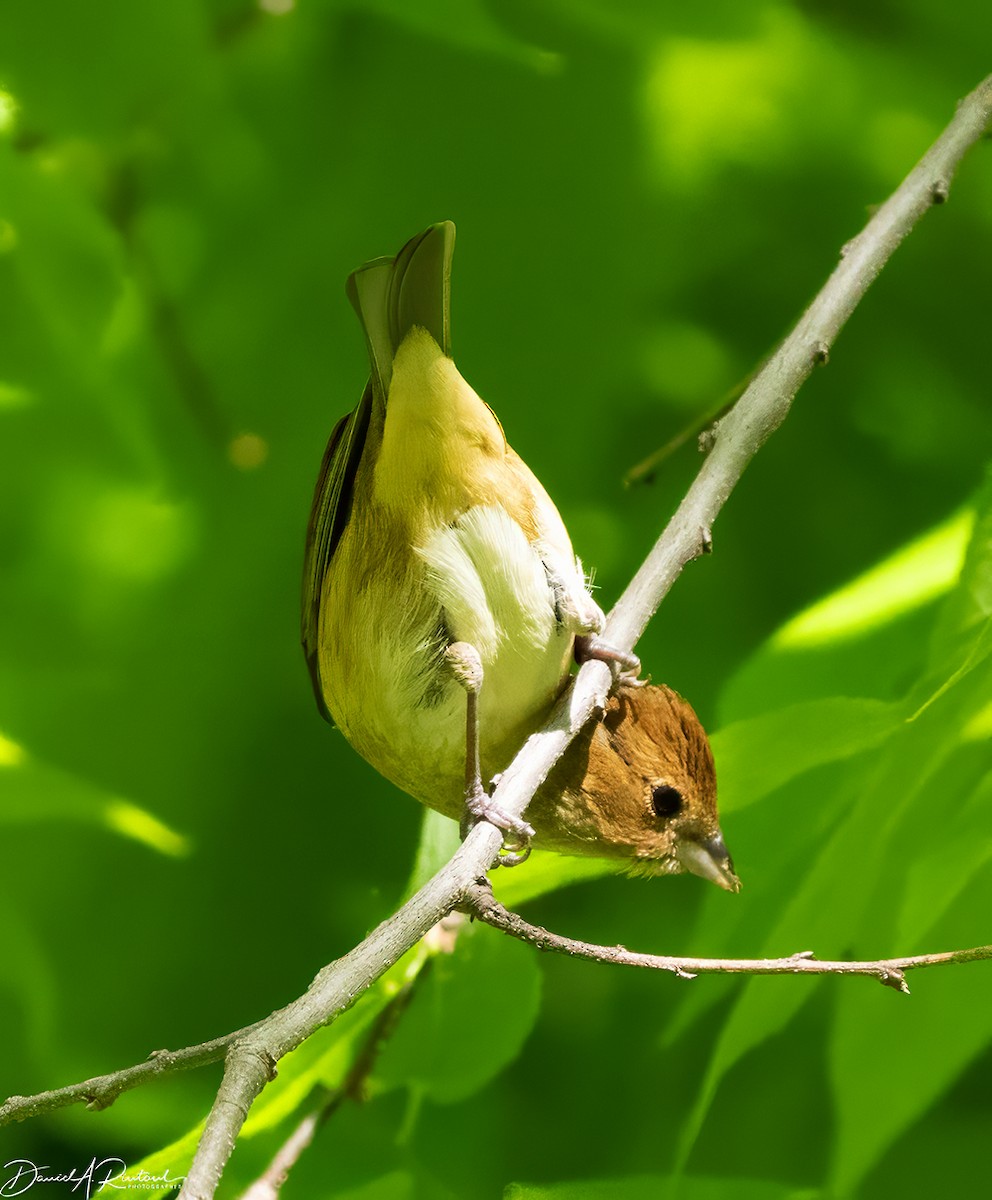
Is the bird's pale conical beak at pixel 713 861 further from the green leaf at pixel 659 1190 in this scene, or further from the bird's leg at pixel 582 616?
the green leaf at pixel 659 1190

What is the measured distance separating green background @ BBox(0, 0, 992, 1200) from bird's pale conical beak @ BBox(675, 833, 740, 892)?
9 centimetres

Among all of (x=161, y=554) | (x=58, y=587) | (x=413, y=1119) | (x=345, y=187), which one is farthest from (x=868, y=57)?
(x=413, y=1119)

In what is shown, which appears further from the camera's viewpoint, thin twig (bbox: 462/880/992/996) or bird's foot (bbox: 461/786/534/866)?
bird's foot (bbox: 461/786/534/866)

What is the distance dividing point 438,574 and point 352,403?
0.53 metres

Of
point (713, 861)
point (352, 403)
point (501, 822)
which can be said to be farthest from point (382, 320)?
point (713, 861)

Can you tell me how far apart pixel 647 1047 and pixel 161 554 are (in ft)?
3.24

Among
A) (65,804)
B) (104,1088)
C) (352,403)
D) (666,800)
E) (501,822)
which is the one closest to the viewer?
(104,1088)

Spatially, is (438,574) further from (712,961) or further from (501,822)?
(712,961)

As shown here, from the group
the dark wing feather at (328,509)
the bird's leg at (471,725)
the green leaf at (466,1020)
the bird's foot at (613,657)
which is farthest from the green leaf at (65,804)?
the bird's foot at (613,657)

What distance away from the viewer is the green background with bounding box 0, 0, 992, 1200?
158 cm

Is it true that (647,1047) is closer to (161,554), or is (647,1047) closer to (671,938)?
(671,938)

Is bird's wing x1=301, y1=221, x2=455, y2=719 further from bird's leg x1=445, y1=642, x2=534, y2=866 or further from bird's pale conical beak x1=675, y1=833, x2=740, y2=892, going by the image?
bird's pale conical beak x1=675, y1=833, x2=740, y2=892

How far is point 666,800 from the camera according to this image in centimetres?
144

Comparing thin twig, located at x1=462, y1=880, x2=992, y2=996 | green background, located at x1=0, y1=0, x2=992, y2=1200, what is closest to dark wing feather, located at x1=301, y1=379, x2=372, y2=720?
green background, located at x1=0, y1=0, x2=992, y2=1200
